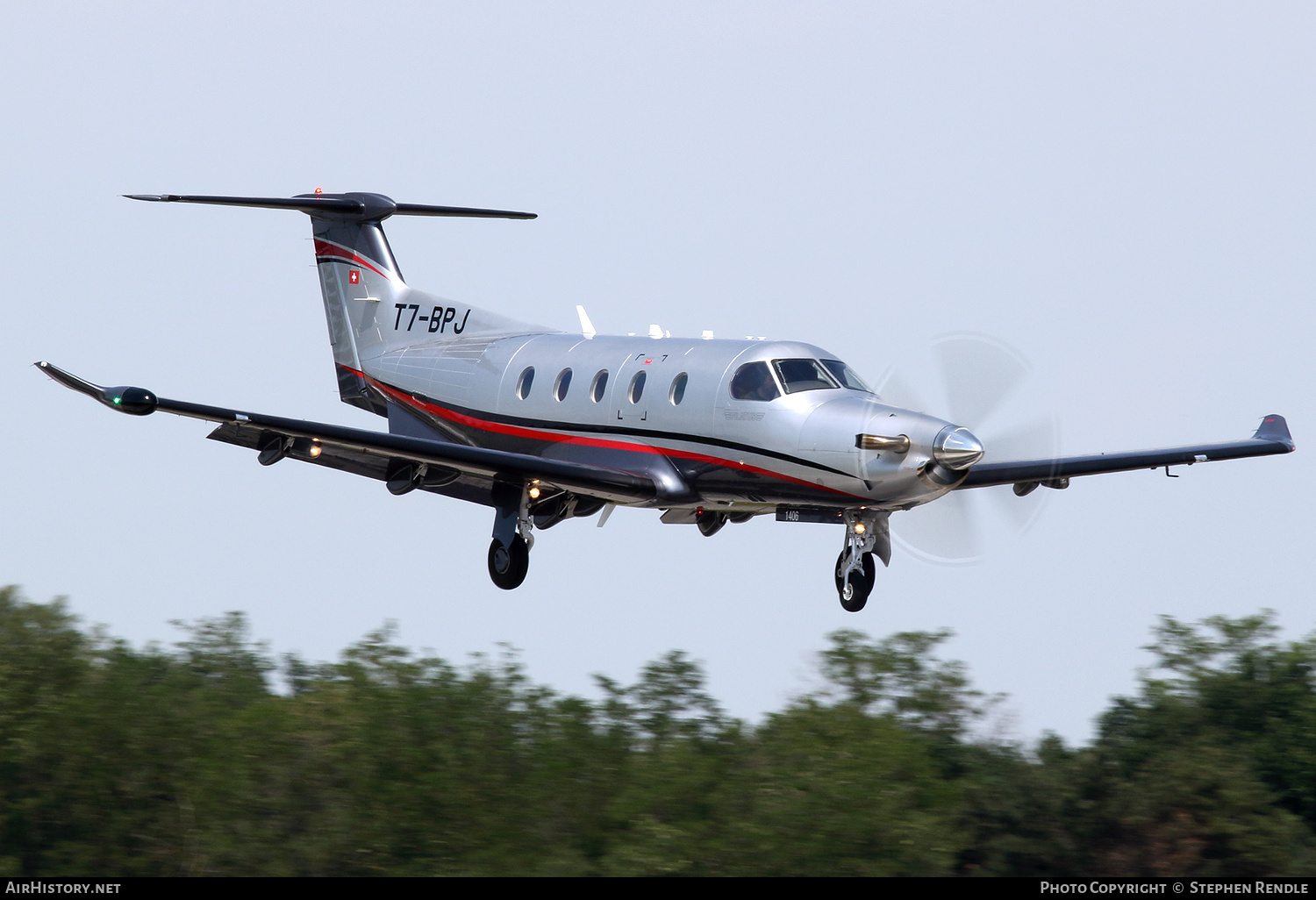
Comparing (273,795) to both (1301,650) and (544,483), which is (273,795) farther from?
(1301,650)

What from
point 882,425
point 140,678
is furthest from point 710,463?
point 140,678

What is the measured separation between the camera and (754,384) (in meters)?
20.4

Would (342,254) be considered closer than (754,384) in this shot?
No

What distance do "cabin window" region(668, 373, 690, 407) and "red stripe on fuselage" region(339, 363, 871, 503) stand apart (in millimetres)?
701

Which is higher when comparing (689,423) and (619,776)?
(689,423)

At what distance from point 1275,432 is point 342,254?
17.2 metres

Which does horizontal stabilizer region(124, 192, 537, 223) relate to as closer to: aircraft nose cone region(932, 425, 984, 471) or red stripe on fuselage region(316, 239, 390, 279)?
red stripe on fuselage region(316, 239, 390, 279)

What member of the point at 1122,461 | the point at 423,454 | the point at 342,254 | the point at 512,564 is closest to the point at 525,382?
the point at 512,564

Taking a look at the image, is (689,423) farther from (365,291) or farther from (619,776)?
(619,776)

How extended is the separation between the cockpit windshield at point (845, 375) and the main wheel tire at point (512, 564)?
218 inches

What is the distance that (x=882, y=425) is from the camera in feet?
62.7

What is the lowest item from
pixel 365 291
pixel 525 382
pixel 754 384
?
pixel 754 384

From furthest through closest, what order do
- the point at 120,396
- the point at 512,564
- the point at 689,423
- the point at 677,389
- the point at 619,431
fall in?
the point at 512,564 → the point at 619,431 → the point at 677,389 → the point at 689,423 → the point at 120,396
